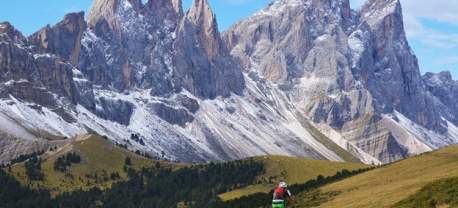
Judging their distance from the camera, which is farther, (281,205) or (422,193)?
(422,193)

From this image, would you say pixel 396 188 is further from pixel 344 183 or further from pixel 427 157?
pixel 427 157

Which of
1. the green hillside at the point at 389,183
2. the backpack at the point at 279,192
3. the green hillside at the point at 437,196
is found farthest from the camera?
the green hillside at the point at 389,183

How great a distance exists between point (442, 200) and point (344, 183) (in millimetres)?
70428

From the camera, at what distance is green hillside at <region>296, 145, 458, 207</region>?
99.5 m

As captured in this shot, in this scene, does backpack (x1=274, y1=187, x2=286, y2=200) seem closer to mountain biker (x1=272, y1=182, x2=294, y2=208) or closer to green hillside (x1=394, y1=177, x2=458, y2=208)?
mountain biker (x1=272, y1=182, x2=294, y2=208)

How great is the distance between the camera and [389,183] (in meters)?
121

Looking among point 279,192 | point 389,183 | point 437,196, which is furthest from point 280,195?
point 389,183

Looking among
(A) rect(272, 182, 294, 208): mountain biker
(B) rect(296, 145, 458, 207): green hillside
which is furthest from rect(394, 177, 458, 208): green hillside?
(A) rect(272, 182, 294, 208): mountain biker

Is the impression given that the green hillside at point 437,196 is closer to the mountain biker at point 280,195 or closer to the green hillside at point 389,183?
the green hillside at point 389,183

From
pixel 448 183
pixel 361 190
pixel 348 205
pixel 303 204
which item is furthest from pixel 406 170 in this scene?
pixel 448 183

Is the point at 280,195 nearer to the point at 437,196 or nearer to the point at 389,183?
the point at 437,196

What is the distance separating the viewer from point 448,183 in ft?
253

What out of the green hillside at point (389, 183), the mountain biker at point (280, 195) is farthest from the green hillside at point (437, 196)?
the mountain biker at point (280, 195)

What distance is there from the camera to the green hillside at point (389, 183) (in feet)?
327
